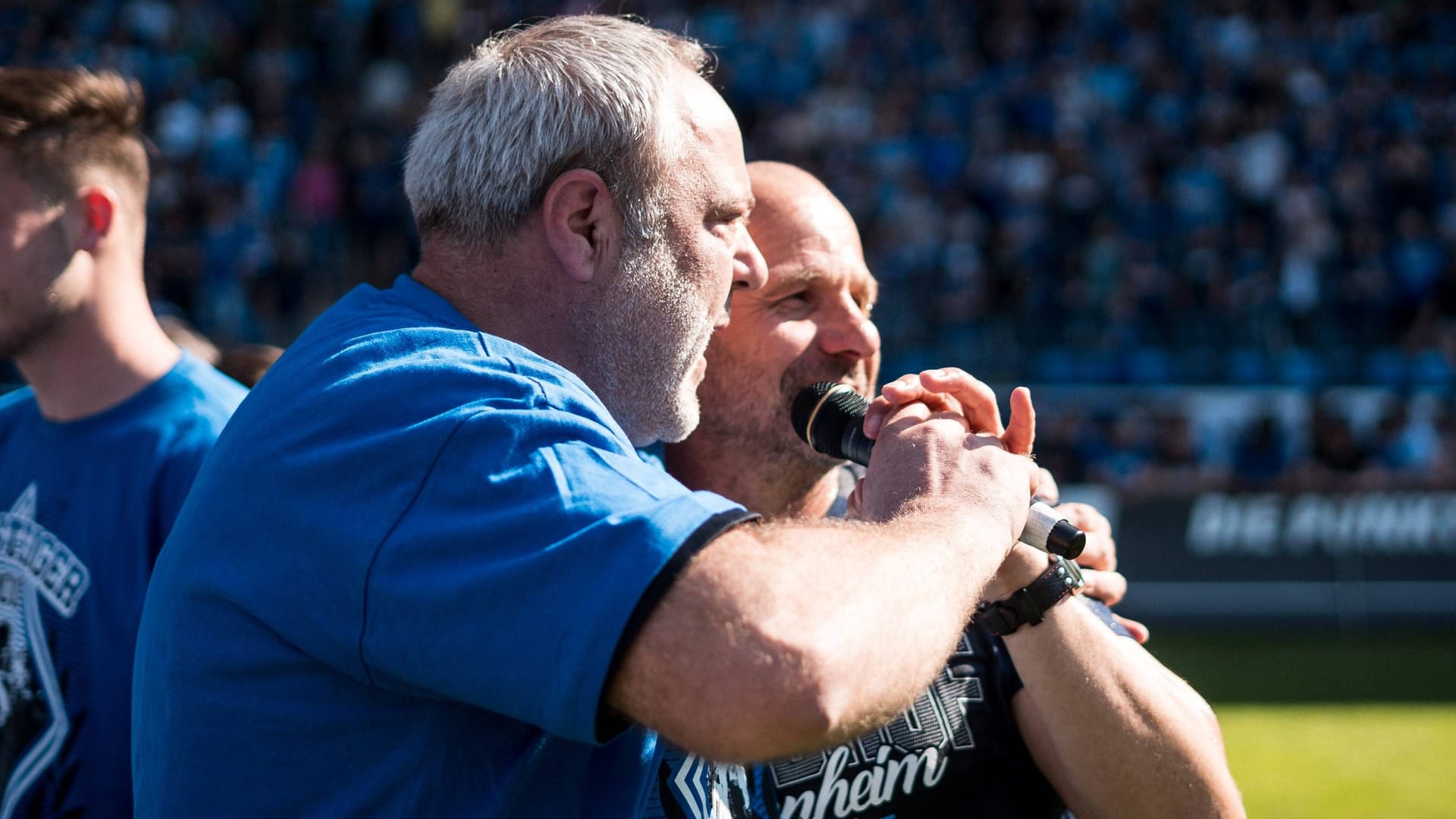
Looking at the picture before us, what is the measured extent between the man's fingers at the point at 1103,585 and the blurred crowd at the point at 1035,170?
1008 cm

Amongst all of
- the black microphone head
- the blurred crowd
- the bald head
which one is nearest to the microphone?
the black microphone head

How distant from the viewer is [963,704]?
2625 mm

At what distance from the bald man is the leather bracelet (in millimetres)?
11

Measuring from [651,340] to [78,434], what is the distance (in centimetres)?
180

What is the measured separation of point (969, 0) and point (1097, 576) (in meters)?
18.3

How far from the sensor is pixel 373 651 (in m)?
1.62

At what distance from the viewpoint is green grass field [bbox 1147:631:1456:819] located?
7.27 meters

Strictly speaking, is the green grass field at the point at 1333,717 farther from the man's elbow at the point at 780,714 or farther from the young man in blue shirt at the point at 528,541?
the man's elbow at the point at 780,714

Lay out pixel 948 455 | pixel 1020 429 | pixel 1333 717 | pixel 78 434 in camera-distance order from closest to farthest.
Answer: pixel 948 455
pixel 1020 429
pixel 78 434
pixel 1333 717

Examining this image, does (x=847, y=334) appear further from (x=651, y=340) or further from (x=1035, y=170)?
(x=1035, y=170)

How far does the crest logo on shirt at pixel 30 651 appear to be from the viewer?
3.01 m

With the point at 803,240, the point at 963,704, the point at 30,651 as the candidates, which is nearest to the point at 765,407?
the point at 803,240

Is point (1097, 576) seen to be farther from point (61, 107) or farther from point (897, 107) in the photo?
point (897, 107)

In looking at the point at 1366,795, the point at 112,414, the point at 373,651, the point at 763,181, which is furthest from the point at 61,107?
the point at 1366,795
